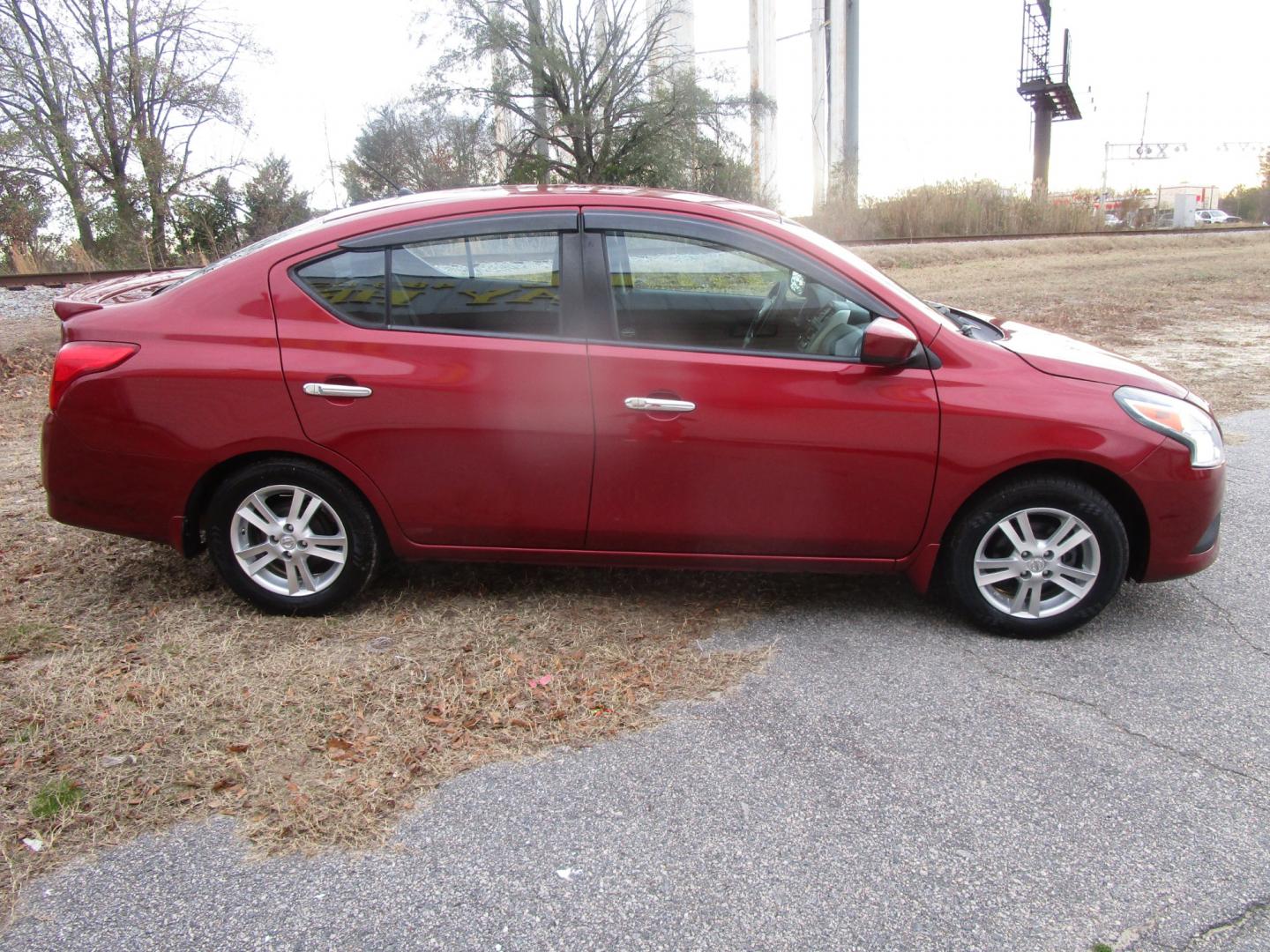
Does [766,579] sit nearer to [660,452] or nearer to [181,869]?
[660,452]

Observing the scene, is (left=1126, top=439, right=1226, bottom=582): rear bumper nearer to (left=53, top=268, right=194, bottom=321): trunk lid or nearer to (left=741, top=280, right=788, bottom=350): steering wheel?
(left=741, top=280, right=788, bottom=350): steering wheel

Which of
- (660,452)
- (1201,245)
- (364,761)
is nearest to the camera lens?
(364,761)

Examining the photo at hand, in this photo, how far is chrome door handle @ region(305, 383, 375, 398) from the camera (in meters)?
3.70

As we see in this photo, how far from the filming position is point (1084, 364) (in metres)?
3.84

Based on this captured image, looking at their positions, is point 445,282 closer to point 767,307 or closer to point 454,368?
point 454,368

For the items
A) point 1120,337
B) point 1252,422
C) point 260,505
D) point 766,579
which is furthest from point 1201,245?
point 260,505

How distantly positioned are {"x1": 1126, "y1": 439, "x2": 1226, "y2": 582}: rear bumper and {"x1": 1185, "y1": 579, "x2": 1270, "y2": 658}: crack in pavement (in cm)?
32

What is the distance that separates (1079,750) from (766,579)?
1.63 metres

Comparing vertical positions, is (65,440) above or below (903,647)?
above

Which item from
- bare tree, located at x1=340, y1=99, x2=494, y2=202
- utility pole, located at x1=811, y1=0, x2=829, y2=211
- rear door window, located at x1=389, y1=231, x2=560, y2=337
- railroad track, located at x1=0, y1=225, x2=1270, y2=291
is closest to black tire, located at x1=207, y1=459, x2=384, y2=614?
rear door window, located at x1=389, y1=231, x2=560, y2=337

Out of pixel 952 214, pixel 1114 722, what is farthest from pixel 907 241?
pixel 1114 722

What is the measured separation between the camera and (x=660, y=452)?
3.71 meters

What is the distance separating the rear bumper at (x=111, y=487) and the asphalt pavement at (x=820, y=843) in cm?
152

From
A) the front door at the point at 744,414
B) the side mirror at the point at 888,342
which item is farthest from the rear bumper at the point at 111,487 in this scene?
the side mirror at the point at 888,342
